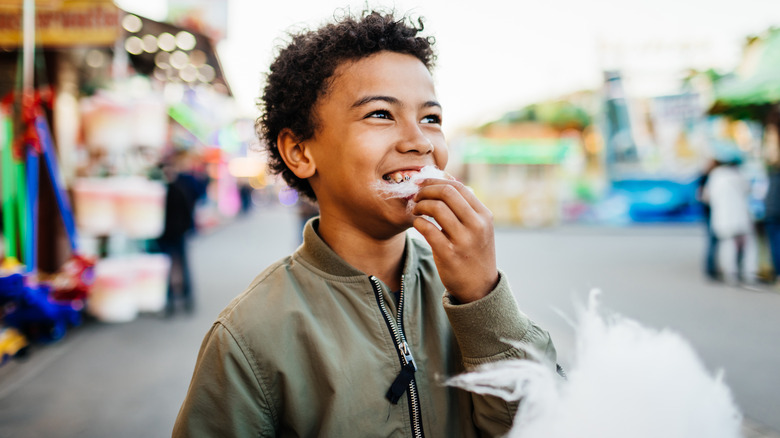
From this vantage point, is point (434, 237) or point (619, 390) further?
point (434, 237)

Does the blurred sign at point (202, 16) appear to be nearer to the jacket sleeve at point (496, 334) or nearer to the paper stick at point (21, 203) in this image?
the paper stick at point (21, 203)

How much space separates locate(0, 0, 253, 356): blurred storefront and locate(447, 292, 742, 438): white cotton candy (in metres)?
3.88

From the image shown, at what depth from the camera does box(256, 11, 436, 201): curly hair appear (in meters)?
1.26

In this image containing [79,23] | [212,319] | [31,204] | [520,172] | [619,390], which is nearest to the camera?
[619,390]

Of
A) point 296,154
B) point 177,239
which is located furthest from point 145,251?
point 296,154

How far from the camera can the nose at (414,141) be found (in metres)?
1.16

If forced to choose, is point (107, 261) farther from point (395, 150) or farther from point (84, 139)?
point (395, 150)

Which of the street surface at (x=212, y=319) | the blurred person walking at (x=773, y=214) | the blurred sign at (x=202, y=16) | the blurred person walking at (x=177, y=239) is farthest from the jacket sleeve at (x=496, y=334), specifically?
the blurred sign at (x=202, y=16)

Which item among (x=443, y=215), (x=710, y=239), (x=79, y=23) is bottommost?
(x=710, y=239)

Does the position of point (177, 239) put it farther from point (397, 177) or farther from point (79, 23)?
point (397, 177)

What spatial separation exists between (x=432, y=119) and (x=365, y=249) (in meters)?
0.39

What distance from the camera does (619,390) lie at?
897mm

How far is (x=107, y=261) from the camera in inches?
199

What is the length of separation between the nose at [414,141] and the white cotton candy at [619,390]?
0.53 m
